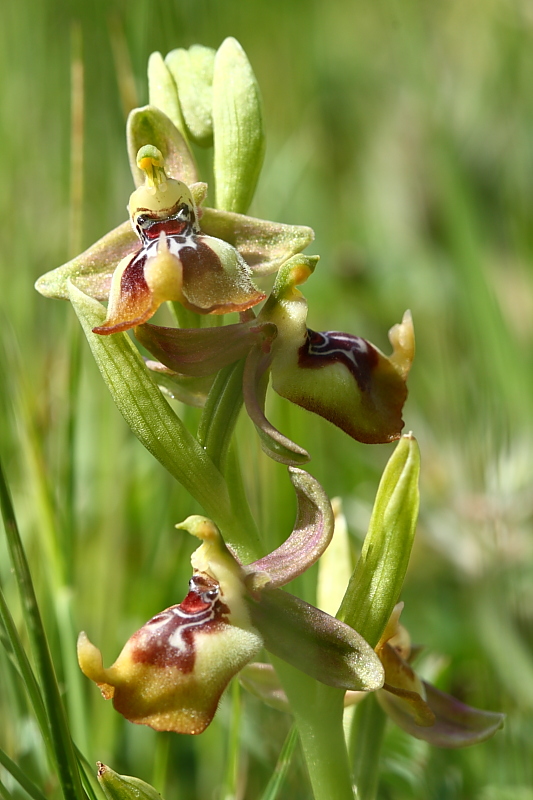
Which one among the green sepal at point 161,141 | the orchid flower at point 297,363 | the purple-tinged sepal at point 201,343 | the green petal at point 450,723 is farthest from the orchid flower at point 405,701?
the green sepal at point 161,141

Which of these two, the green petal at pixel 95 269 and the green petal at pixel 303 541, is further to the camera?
the green petal at pixel 95 269

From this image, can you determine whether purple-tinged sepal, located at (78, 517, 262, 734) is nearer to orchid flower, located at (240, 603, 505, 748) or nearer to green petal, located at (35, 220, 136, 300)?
orchid flower, located at (240, 603, 505, 748)

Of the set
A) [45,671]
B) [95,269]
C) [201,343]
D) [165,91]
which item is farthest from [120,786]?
[165,91]

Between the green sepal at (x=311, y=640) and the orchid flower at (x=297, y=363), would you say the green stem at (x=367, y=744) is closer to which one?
the green sepal at (x=311, y=640)

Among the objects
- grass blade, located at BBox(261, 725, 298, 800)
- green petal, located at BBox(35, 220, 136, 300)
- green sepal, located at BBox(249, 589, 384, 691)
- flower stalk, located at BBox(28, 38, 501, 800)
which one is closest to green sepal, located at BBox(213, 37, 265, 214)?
flower stalk, located at BBox(28, 38, 501, 800)

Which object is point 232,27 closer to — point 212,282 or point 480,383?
point 480,383

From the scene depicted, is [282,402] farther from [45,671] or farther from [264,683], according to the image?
[45,671]
